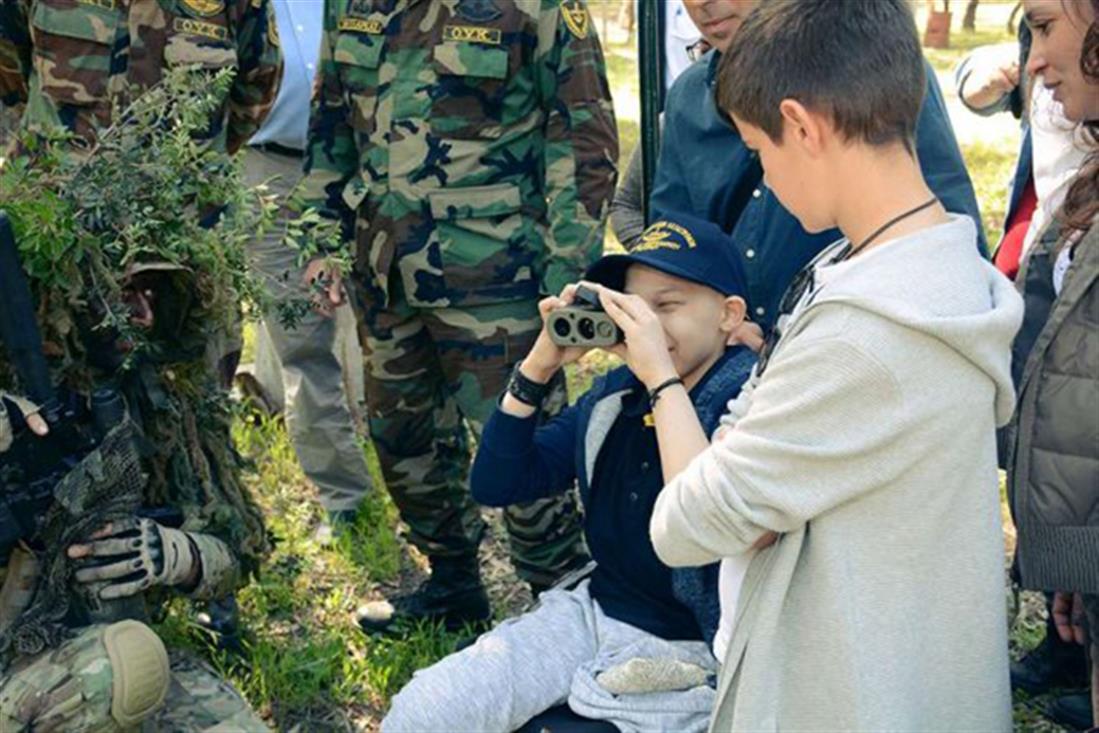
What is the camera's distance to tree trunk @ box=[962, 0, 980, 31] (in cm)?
1761

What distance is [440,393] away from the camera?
4445 millimetres

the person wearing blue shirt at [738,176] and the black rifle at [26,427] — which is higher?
the person wearing blue shirt at [738,176]

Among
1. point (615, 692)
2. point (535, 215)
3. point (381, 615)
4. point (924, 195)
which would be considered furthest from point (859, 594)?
point (381, 615)

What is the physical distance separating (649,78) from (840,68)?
2.42 meters

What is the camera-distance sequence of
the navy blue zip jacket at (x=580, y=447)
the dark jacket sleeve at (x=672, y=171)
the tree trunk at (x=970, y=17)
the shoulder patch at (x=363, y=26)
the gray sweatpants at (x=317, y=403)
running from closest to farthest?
1. the navy blue zip jacket at (x=580, y=447)
2. the dark jacket sleeve at (x=672, y=171)
3. the shoulder patch at (x=363, y=26)
4. the gray sweatpants at (x=317, y=403)
5. the tree trunk at (x=970, y=17)

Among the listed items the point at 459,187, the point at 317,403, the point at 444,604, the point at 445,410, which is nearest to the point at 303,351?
the point at 317,403

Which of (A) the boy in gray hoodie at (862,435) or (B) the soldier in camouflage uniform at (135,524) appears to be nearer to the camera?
(A) the boy in gray hoodie at (862,435)

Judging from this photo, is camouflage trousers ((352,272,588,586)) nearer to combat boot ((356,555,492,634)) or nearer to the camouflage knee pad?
combat boot ((356,555,492,634))

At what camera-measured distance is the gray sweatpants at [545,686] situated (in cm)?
277

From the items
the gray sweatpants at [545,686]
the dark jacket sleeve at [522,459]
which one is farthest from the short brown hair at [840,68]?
the gray sweatpants at [545,686]

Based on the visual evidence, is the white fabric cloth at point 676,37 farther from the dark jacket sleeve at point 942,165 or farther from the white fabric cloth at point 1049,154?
the dark jacket sleeve at point 942,165

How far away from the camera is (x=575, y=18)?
4059mm

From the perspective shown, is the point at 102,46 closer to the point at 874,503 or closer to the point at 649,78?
the point at 649,78

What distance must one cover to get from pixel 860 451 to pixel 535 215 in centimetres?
226
